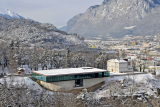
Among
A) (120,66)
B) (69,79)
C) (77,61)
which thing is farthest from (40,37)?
(69,79)

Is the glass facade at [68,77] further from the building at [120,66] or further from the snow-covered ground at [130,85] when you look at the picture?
the building at [120,66]

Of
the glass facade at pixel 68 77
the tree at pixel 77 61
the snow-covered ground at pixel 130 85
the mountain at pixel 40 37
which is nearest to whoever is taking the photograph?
the glass facade at pixel 68 77

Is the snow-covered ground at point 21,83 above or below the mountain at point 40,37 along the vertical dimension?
below

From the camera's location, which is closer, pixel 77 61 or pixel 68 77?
pixel 68 77

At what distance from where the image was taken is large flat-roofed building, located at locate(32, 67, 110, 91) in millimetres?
55031

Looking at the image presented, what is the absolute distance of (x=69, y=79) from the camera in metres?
56.7

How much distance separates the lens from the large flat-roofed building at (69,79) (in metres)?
55.0

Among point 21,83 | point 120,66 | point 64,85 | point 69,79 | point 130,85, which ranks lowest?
point 130,85

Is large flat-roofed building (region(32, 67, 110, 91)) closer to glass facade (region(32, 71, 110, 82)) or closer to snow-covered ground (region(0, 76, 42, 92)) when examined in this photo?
glass facade (region(32, 71, 110, 82))

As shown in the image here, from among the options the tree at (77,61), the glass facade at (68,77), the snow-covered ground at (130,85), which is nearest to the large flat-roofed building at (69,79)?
the glass facade at (68,77)

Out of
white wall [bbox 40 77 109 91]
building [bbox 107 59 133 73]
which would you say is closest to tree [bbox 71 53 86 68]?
building [bbox 107 59 133 73]

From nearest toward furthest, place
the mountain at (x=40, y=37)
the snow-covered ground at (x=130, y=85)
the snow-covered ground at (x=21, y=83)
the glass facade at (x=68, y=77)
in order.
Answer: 1. the snow-covered ground at (x=21, y=83)
2. the glass facade at (x=68, y=77)
3. the snow-covered ground at (x=130, y=85)
4. the mountain at (x=40, y=37)

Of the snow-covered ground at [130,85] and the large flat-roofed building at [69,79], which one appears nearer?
the large flat-roofed building at [69,79]

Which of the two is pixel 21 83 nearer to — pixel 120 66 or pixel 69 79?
pixel 69 79
